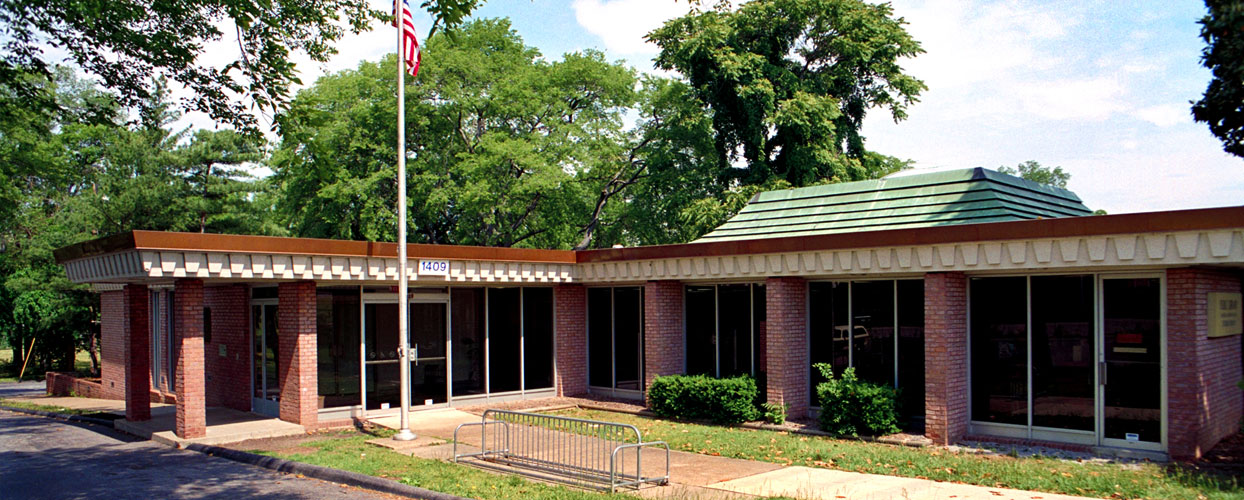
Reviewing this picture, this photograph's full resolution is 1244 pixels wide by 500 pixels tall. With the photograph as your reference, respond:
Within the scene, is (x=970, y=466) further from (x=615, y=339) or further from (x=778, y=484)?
(x=615, y=339)

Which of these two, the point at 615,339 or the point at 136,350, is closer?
the point at 136,350

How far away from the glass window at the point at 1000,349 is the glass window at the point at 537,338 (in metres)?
9.91

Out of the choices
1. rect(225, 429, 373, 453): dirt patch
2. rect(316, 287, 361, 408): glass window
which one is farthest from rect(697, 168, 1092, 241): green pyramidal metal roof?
rect(225, 429, 373, 453): dirt patch

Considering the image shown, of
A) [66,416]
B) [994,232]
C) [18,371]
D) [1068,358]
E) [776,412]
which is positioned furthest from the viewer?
[18,371]

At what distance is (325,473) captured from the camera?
11812mm

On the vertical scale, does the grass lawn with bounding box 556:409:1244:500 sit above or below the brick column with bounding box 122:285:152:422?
below

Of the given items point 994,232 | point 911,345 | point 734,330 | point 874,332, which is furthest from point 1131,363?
point 734,330

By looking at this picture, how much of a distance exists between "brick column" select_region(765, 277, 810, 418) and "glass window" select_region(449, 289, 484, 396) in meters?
6.79

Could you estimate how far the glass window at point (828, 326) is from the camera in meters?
15.9

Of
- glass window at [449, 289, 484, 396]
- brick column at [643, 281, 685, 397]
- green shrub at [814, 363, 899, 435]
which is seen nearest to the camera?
green shrub at [814, 363, 899, 435]

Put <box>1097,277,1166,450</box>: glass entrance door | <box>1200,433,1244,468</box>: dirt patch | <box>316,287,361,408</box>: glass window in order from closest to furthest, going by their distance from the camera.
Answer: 1. <box>1200,433,1244,468</box>: dirt patch
2. <box>1097,277,1166,450</box>: glass entrance door
3. <box>316,287,361,408</box>: glass window

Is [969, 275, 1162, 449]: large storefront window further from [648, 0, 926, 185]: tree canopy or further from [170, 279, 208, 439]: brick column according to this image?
[648, 0, 926, 185]: tree canopy

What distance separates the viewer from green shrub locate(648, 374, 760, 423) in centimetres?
1602

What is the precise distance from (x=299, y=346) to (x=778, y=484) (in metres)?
9.58
